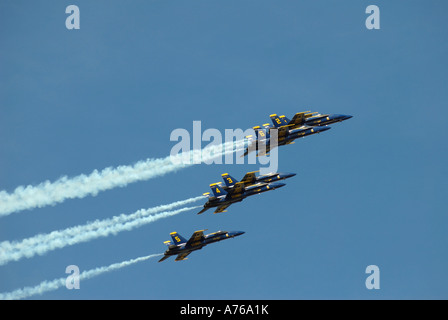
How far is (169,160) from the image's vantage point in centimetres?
12519

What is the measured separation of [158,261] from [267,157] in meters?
21.9

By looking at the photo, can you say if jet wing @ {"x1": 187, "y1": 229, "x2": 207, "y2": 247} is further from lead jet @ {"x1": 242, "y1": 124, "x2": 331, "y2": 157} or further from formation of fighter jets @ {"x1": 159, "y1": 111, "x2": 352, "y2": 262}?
lead jet @ {"x1": 242, "y1": 124, "x2": 331, "y2": 157}

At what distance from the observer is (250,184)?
400 ft

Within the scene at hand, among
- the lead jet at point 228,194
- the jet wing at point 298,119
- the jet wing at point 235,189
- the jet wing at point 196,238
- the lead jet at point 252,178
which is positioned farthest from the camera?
the jet wing at point 298,119

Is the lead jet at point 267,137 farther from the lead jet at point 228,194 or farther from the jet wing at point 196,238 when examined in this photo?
the jet wing at point 196,238

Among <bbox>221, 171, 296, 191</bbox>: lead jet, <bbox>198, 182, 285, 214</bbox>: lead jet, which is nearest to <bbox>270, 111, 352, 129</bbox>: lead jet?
<bbox>221, 171, 296, 191</bbox>: lead jet

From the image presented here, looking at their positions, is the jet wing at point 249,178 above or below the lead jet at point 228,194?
above

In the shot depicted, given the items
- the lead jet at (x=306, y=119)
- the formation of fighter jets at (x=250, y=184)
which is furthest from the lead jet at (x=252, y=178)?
the lead jet at (x=306, y=119)

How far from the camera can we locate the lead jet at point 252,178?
121 meters

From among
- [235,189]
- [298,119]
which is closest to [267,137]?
[298,119]

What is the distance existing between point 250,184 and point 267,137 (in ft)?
23.3

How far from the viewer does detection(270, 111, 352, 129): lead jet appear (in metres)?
125

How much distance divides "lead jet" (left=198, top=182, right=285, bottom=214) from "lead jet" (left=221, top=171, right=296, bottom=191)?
593mm
